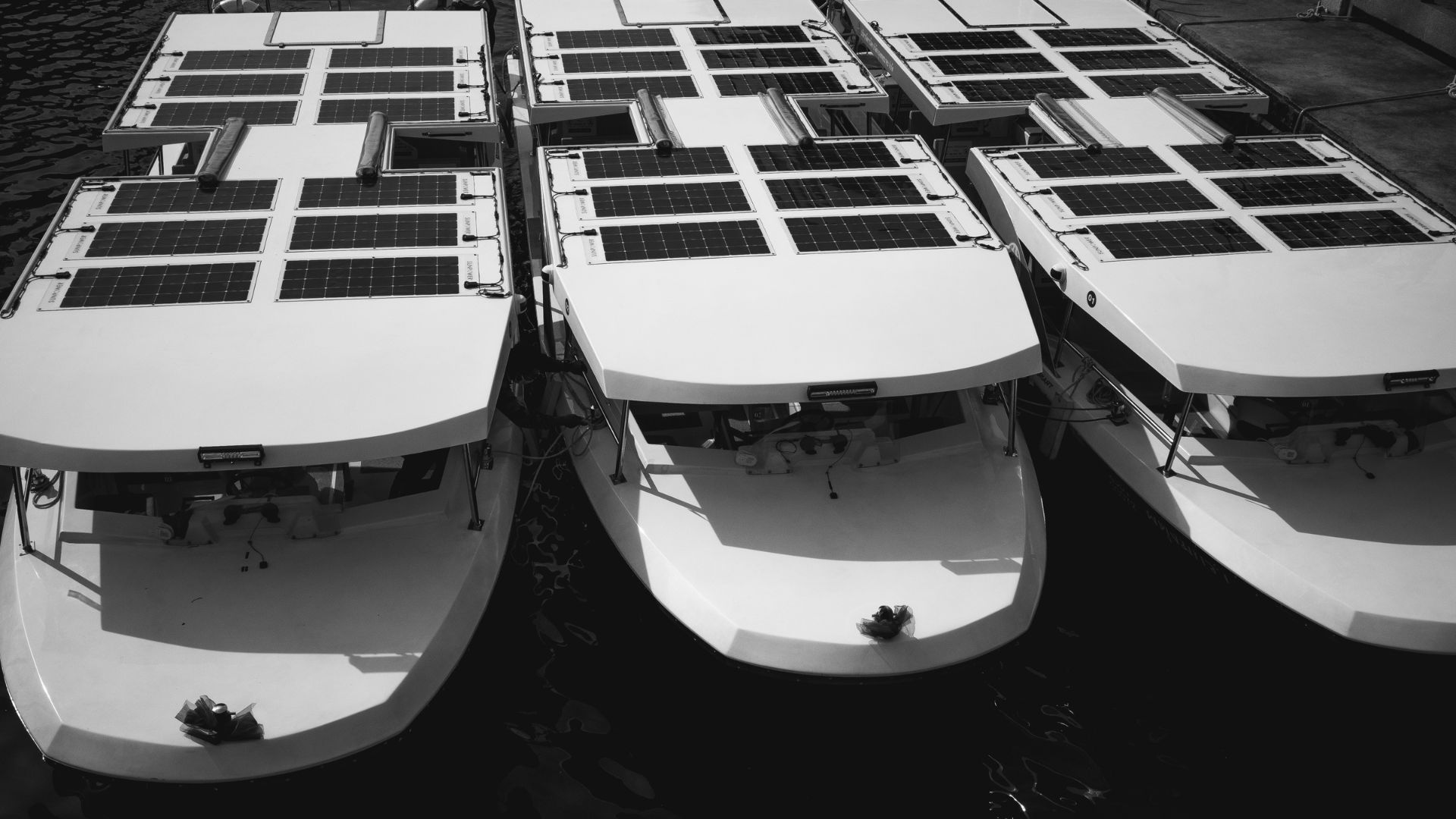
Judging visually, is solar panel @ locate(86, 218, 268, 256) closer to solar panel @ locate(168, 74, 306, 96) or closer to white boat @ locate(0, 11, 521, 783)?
white boat @ locate(0, 11, 521, 783)

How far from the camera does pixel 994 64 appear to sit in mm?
17719

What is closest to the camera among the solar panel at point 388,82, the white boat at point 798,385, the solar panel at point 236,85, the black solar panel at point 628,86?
the white boat at point 798,385

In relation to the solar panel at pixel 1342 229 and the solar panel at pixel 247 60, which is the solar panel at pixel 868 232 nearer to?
the solar panel at pixel 1342 229

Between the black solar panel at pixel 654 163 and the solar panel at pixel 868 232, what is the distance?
1.68m

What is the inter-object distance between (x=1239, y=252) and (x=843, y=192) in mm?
4575

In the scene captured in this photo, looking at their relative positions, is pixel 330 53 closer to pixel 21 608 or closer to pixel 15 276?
pixel 15 276

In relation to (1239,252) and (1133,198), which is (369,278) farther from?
(1239,252)

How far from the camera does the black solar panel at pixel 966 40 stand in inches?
720

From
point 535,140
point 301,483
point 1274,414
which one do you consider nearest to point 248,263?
point 301,483

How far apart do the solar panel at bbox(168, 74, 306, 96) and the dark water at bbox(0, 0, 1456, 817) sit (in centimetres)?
789

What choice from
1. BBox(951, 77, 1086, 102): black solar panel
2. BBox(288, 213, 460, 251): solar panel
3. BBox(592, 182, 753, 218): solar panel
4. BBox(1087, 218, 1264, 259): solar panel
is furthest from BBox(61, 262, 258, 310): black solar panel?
BBox(951, 77, 1086, 102): black solar panel

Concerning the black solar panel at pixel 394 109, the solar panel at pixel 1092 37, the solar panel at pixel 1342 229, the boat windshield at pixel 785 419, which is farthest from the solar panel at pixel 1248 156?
the black solar panel at pixel 394 109

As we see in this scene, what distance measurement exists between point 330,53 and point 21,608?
10.1 meters

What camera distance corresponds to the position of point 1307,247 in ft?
42.2
